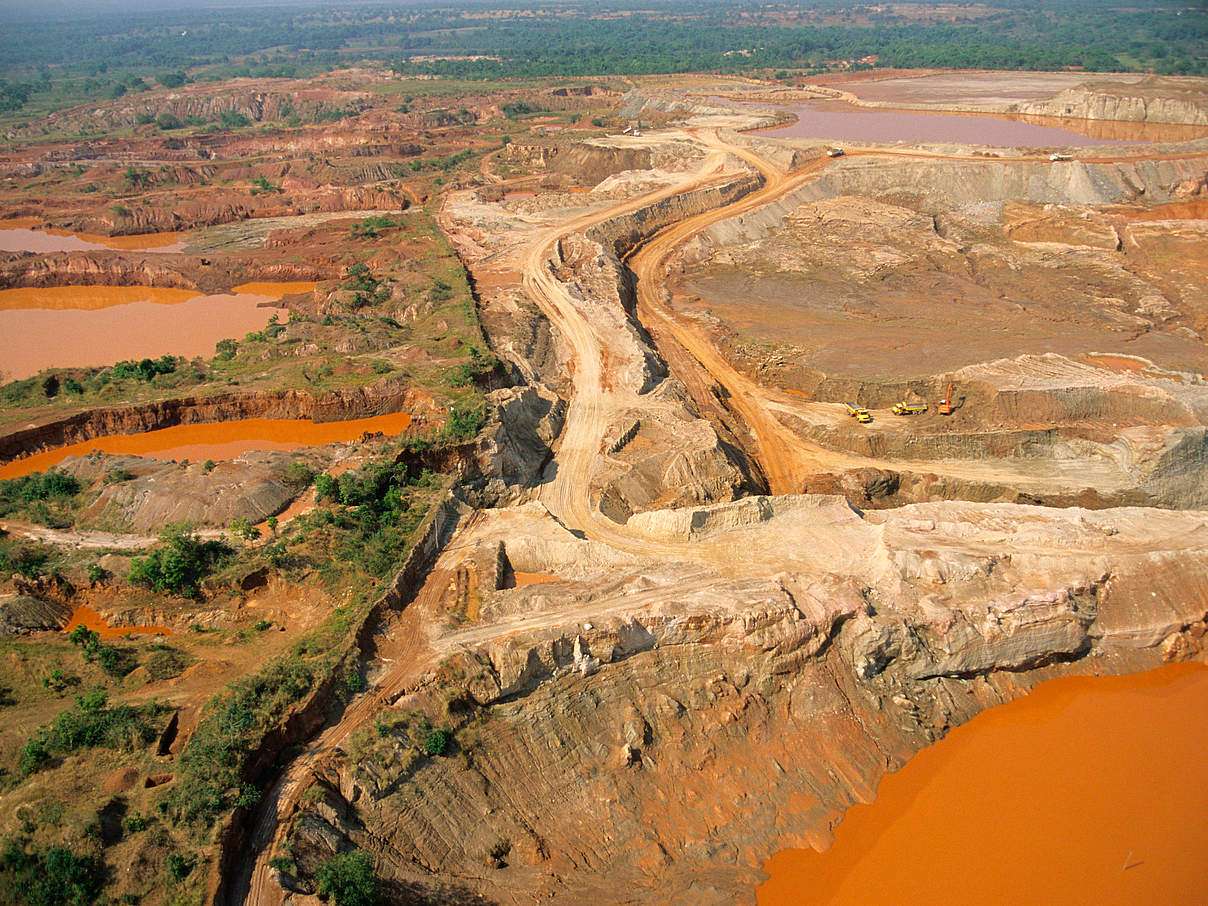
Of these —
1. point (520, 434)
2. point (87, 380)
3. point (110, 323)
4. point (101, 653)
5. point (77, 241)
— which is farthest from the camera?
point (77, 241)

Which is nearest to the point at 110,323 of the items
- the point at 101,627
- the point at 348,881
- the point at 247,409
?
the point at 247,409

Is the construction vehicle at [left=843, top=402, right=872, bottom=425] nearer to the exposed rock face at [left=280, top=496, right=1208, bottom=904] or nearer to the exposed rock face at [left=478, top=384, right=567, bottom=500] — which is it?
the exposed rock face at [left=280, top=496, right=1208, bottom=904]

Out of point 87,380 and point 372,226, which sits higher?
point 372,226

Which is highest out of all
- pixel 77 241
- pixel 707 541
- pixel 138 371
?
pixel 77 241

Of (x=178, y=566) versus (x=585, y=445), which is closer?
(x=178, y=566)

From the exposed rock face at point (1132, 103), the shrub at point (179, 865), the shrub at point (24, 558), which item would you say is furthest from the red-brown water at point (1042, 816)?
the exposed rock face at point (1132, 103)

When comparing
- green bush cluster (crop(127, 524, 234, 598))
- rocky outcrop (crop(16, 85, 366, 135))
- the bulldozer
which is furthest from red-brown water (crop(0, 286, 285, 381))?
rocky outcrop (crop(16, 85, 366, 135))

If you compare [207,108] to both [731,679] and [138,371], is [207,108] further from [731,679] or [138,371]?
[731,679]
